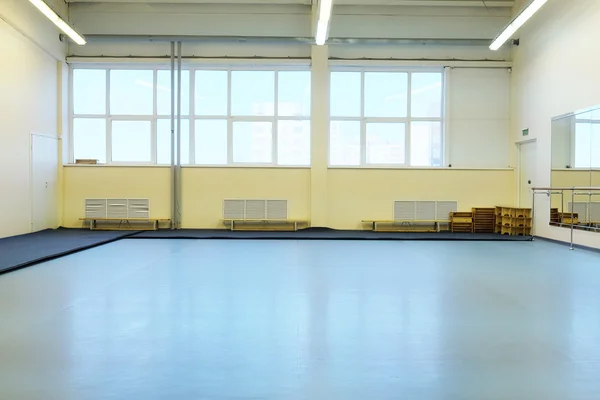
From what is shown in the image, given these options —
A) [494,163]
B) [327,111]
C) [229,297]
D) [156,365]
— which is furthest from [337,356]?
[494,163]

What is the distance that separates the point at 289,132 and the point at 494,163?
5.34 metres

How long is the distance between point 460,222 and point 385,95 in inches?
147

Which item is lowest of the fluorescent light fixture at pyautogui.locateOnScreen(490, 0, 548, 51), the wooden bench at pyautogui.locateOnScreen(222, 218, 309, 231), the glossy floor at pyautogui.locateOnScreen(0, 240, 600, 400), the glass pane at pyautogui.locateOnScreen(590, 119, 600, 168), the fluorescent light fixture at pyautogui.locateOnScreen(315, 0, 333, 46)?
the glossy floor at pyautogui.locateOnScreen(0, 240, 600, 400)

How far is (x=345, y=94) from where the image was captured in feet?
35.1

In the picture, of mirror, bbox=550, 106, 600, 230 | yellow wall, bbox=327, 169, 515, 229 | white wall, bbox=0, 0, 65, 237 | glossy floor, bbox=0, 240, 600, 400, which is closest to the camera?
glossy floor, bbox=0, 240, 600, 400

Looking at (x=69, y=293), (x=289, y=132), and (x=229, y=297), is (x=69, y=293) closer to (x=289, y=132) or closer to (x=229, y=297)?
(x=229, y=297)

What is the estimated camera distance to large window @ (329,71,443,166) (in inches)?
420

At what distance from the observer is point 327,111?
34.2 feet

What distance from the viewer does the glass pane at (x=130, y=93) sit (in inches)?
422

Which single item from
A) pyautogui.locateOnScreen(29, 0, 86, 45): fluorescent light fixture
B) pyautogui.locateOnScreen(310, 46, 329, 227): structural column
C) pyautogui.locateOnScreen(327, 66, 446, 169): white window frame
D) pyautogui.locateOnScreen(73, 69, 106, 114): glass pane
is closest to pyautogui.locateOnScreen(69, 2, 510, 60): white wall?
pyautogui.locateOnScreen(327, 66, 446, 169): white window frame

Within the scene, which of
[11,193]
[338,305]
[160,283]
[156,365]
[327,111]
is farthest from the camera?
[327,111]

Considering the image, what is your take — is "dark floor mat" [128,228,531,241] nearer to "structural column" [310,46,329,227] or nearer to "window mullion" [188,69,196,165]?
"structural column" [310,46,329,227]

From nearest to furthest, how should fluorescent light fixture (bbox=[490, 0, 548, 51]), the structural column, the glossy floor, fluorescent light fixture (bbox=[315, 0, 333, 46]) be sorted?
the glossy floor, fluorescent light fixture (bbox=[315, 0, 333, 46]), fluorescent light fixture (bbox=[490, 0, 548, 51]), the structural column

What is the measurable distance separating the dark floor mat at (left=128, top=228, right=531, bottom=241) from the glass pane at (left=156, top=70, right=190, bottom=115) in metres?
3.14
